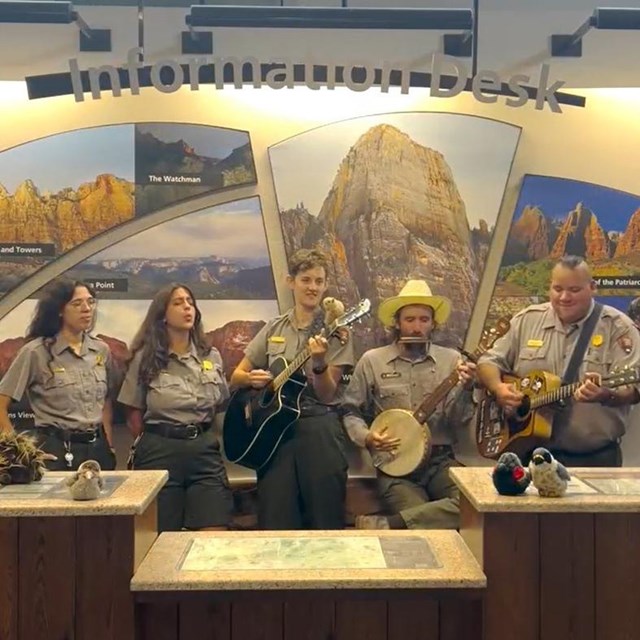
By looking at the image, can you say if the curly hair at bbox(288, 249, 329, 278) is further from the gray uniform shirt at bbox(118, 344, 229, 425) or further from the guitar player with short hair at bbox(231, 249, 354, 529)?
the gray uniform shirt at bbox(118, 344, 229, 425)

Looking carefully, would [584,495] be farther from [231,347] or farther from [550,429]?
[231,347]

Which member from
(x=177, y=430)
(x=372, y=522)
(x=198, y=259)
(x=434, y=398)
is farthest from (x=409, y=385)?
(x=198, y=259)

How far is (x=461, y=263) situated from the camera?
A: 16.4 ft

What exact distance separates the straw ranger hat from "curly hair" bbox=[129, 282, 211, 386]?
3.50 feet

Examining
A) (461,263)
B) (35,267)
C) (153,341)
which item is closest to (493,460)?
(461,263)

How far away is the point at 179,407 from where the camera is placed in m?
4.65

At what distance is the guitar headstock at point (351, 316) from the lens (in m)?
4.48

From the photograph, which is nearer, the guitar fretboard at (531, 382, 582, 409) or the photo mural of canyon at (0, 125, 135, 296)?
the guitar fretboard at (531, 382, 582, 409)

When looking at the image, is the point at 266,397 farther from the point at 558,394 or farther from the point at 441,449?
the point at 558,394

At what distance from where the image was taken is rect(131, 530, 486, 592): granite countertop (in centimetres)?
250

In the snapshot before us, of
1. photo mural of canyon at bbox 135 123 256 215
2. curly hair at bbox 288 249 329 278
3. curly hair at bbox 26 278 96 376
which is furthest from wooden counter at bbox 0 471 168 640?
photo mural of canyon at bbox 135 123 256 215

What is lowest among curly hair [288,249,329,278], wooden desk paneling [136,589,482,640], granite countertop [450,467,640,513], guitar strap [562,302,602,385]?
wooden desk paneling [136,589,482,640]

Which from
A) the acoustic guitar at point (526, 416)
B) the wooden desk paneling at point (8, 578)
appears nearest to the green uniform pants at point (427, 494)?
the acoustic guitar at point (526, 416)

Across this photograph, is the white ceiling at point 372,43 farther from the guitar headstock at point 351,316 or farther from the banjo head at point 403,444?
the banjo head at point 403,444
